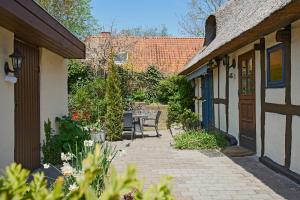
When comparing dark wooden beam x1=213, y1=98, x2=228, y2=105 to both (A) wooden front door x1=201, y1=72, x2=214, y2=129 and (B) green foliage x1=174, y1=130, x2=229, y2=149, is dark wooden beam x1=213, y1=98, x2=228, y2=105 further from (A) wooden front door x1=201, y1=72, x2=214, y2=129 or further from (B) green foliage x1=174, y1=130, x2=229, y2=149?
(B) green foliage x1=174, y1=130, x2=229, y2=149

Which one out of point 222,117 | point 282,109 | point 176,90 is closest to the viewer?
point 282,109

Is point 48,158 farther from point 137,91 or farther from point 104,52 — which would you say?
point 104,52

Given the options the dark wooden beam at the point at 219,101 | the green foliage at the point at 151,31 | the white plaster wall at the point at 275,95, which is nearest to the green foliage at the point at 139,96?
the dark wooden beam at the point at 219,101

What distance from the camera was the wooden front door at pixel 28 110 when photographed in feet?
18.7

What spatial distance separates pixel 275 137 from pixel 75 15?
18.5 metres

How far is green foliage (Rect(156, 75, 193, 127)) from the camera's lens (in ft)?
51.1

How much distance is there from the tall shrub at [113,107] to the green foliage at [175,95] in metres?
4.22

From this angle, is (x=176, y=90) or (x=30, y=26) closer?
(x=30, y=26)

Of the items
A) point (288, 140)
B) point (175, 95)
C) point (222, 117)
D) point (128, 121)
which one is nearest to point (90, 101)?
point (128, 121)

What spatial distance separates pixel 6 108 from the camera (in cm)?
516

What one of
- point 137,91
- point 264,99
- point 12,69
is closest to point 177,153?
point 264,99

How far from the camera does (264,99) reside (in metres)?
6.85

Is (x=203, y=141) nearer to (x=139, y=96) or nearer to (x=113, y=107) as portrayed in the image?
(x=113, y=107)

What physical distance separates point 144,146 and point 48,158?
350 centimetres
